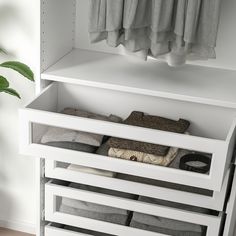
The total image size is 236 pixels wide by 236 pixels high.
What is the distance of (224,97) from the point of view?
1939 millimetres

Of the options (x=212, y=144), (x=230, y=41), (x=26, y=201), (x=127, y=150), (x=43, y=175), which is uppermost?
(x=230, y=41)

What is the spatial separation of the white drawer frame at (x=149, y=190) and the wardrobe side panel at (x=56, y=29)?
0.46 m

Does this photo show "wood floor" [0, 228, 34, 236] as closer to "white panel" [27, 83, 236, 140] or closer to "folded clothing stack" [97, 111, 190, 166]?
"white panel" [27, 83, 236, 140]

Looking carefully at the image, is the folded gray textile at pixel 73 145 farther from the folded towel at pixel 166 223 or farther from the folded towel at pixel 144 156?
the folded towel at pixel 166 223

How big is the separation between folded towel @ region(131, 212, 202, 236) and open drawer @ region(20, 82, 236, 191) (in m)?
0.36

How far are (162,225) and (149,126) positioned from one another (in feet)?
1.45

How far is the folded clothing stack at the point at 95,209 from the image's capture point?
2195mm

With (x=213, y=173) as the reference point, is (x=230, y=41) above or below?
above

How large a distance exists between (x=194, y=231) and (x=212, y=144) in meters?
0.55

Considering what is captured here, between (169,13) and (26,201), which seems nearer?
(169,13)

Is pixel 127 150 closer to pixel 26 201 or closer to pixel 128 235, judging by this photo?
pixel 128 235

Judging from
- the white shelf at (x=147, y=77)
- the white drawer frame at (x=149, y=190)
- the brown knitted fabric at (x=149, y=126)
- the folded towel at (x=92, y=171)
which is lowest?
the white drawer frame at (x=149, y=190)

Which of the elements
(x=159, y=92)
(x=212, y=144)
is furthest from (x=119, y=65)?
(x=212, y=144)

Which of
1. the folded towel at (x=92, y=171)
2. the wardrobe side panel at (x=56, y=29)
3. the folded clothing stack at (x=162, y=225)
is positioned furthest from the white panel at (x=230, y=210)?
the wardrobe side panel at (x=56, y=29)
